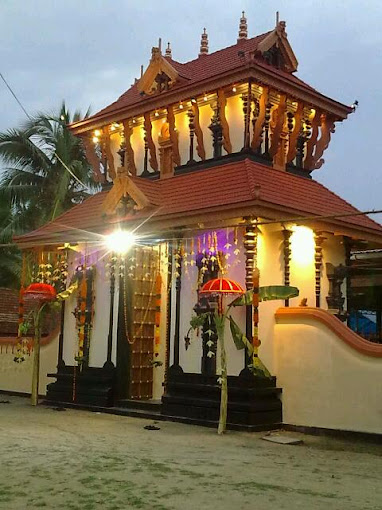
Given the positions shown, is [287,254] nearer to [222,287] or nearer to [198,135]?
[222,287]

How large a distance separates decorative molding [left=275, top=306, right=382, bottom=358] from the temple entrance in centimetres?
301

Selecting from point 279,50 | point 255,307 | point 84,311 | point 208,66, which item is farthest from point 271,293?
point 208,66

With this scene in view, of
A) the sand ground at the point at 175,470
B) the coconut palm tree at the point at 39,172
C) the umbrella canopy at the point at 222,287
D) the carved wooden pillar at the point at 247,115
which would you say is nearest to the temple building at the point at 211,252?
the carved wooden pillar at the point at 247,115

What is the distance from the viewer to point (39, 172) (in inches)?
935

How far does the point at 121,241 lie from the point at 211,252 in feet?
6.88

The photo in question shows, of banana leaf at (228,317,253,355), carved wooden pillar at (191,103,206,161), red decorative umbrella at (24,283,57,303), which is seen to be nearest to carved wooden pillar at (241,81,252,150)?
carved wooden pillar at (191,103,206,161)

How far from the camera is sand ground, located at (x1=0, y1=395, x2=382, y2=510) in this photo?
6196mm

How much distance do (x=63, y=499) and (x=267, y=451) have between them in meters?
3.67

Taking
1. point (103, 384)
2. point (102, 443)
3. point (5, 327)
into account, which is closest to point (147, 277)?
point (103, 384)

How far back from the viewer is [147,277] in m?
13.8

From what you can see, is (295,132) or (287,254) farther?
(295,132)

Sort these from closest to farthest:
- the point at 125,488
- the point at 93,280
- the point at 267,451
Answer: the point at 125,488 → the point at 267,451 → the point at 93,280

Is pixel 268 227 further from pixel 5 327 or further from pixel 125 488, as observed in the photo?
pixel 5 327

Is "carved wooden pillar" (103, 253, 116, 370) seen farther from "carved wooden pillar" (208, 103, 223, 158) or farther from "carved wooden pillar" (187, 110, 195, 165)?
"carved wooden pillar" (208, 103, 223, 158)
